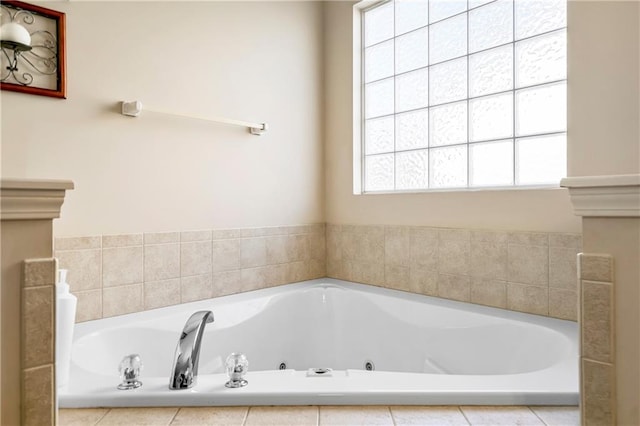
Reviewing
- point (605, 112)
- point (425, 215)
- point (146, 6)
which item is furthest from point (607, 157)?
point (146, 6)

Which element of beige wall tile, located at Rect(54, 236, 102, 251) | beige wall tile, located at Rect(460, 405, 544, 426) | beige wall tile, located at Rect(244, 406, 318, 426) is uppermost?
beige wall tile, located at Rect(54, 236, 102, 251)

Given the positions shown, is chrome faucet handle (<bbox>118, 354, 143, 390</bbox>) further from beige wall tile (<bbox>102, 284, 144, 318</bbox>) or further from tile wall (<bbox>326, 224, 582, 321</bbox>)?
tile wall (<bbox>326, 224, 582, 321</bbox>)

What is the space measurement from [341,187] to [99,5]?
64.0 inches

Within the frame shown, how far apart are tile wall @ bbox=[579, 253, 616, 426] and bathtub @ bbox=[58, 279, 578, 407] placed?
0.78 ft

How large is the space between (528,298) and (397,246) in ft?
2.44

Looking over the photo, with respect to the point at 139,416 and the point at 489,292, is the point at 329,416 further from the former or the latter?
the point at 489,292

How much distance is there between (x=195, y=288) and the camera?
2266 mm

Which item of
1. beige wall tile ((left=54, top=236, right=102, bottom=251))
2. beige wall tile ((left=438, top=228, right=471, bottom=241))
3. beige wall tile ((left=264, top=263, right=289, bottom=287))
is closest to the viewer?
beige wall tile ((left=54, top=236, right=102, bottom=251))

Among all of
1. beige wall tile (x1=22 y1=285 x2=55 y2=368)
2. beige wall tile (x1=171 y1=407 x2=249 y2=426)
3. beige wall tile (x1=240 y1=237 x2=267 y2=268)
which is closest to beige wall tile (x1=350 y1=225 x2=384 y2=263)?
beige wall tile (x1=240 y1=237 x2=267 y2=268)

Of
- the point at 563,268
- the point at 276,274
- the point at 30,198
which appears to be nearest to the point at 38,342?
the point at 30,198

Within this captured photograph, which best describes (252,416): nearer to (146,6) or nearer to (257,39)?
(146,6)

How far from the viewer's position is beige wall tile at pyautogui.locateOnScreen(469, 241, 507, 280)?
6.77 ft

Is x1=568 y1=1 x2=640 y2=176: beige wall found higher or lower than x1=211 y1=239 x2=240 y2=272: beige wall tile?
higher

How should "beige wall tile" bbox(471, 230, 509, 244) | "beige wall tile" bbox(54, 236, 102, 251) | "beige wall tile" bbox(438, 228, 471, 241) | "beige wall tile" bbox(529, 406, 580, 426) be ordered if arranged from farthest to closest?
"beige wall tile" bbox(438, 228, 471, 241) < "beige wall tile" bbox(471, 230, 509, 244) < "beige wall tile" bbox(54, 236, 102, 251) < "beige wall tile" bbox(529, 406, 580, 426)
